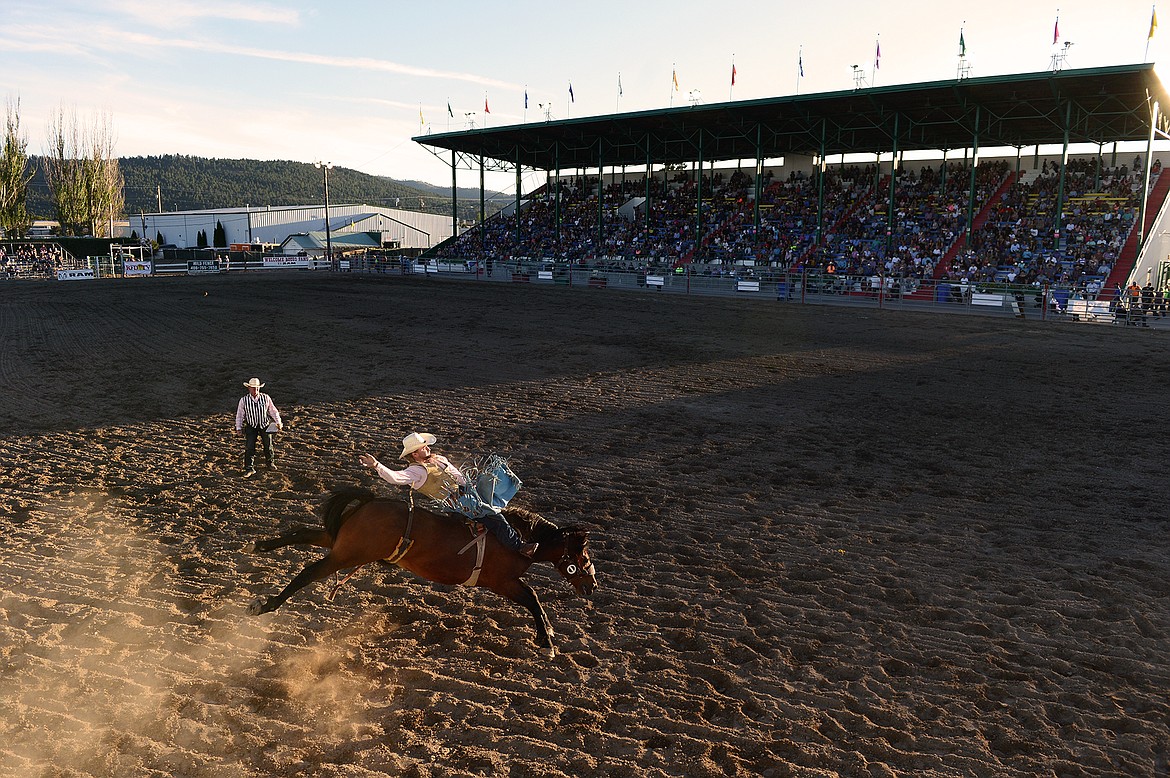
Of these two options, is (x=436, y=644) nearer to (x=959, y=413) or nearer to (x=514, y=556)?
(x=514, y=556)

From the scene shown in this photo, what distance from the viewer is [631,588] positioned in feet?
23.1

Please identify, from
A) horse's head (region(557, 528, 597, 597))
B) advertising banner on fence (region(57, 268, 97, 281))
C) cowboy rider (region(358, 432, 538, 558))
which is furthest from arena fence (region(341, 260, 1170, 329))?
cowboy rider (region(358, 432, 538, 558))

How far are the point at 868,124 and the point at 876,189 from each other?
3.57 m

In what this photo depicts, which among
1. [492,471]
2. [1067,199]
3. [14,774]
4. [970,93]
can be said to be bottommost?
[14,774]

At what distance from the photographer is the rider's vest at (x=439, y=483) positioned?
19.0ft

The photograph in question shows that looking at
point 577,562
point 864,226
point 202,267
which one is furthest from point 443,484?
point 202,267

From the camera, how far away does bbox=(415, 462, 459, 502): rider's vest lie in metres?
5.80

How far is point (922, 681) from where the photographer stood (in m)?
5.62

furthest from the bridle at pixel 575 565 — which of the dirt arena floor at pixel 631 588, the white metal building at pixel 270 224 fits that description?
the white metal building at pixel 270 224

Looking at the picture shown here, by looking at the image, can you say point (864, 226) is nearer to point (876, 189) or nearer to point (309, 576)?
point (876, 189)

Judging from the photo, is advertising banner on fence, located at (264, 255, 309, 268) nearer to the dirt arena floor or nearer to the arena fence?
the arena fence

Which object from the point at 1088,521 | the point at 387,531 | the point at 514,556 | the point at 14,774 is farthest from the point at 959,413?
the point at 14,774

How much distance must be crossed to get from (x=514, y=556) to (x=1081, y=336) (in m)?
21.7

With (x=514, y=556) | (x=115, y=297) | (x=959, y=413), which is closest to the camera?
(x=514, y=556)
